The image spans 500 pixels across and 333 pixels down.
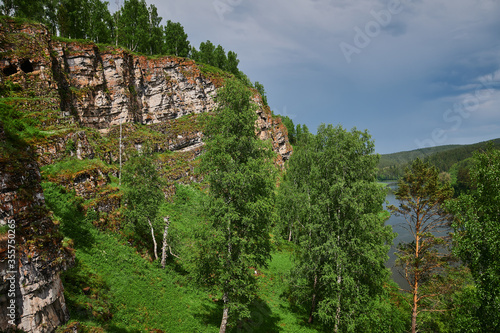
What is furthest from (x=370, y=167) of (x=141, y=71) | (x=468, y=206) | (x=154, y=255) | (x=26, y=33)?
(x=141, y=71)

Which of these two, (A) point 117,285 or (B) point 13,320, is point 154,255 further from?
(B) point 13,320

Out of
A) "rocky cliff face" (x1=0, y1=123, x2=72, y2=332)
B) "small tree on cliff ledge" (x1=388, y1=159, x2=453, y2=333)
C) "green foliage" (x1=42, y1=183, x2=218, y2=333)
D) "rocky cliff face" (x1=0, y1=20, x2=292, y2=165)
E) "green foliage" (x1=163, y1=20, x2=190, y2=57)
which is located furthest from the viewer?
"green foliage" (x1=163, y1=20, x2=190, y2=57)

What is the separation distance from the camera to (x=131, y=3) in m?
57.8

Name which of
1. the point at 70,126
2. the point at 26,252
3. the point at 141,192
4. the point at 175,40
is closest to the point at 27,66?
the point at 70,126

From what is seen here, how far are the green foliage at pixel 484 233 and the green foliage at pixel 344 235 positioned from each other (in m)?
4.36

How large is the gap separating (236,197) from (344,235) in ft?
26.1

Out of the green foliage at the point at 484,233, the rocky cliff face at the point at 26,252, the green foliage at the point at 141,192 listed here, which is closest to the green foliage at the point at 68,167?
the green foliage at the point at 141,192

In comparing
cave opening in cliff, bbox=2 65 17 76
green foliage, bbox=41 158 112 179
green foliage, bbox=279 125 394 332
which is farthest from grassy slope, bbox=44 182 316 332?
cave opening in cliff, bbox=2 65 17 76

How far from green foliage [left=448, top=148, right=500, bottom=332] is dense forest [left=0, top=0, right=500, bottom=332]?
0.18 feet

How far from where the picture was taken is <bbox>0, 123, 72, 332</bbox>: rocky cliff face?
6953mm

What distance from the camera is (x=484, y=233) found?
10.0 metres

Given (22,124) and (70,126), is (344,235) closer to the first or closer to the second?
(22,124)

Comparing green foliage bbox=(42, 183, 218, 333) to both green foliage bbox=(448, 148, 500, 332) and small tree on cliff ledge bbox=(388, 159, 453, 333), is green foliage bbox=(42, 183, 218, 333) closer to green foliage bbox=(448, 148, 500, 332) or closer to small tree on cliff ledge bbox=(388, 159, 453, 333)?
green foliage bbox=(448, 148, 500, 332)

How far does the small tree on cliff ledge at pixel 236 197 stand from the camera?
1190 centimetres
